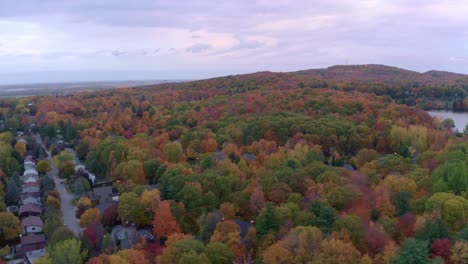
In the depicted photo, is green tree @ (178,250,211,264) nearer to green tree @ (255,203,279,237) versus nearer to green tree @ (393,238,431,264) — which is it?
green tree @ (255,203,279,237)

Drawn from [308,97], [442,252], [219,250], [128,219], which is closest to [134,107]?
[308,97]

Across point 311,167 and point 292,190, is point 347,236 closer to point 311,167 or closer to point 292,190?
point 292,190

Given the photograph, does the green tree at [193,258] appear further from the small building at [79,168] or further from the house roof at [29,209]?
the small building at [79,168]

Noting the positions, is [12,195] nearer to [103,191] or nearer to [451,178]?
[103,191]

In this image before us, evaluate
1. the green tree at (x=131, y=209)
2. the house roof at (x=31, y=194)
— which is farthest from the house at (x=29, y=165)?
the green tree at (x=131, y=209)

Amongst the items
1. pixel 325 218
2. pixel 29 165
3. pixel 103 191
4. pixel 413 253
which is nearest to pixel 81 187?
pixel 103 191

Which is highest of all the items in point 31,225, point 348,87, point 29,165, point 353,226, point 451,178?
point 348,87
